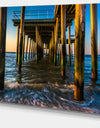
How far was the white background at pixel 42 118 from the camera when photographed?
1.97 meters

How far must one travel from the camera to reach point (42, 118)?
7.22 ft

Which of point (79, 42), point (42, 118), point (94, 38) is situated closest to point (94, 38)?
point (94, 38)

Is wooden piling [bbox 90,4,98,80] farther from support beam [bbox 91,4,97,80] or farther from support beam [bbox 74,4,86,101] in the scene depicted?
support beam [bbox 74,4,86,101]

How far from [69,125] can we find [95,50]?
2.25 metres

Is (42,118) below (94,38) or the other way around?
below

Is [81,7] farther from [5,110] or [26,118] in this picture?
[5,110]

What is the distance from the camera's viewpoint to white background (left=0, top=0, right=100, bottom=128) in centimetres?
197

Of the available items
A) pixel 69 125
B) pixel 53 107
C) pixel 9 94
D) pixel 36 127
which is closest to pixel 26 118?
pixel 36 127

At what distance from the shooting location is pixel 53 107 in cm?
246

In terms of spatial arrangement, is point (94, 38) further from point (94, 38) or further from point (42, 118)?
point (42, 118)

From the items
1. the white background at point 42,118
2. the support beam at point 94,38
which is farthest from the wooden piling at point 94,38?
the white background at point 42,118

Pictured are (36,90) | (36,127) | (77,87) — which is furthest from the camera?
(36,90)

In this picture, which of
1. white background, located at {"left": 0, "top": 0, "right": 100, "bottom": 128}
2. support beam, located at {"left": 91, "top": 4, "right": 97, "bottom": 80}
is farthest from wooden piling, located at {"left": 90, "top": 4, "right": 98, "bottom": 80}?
white background, located at {"left": 0, "top": 0, "right": 100, "bottom": 128}

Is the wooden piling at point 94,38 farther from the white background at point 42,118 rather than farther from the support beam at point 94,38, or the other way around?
the white background at point 42,118
